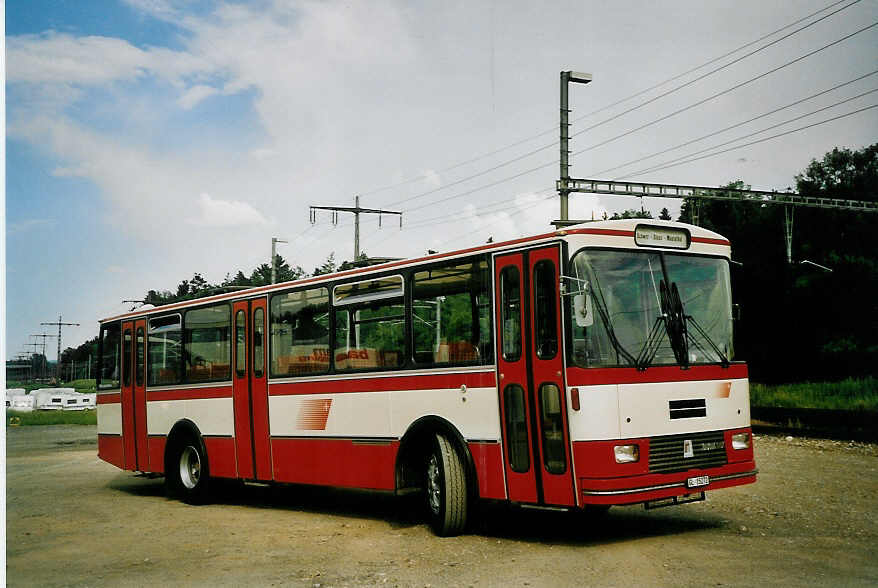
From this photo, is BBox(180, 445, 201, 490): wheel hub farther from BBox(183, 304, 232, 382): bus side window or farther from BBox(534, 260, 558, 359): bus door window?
BBox(534, 260, 558, 359): bus door window

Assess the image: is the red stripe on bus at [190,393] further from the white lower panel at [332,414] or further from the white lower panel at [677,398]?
the white lower panel at [677,398]

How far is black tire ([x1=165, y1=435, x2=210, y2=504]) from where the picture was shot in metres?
14.9

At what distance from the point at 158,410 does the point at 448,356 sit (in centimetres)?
741

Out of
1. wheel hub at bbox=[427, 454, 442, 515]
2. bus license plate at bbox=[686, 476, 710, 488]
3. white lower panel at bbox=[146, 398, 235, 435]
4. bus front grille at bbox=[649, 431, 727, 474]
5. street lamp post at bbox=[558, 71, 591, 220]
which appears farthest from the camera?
street lamp post at bbox=[558, 71, 591, 220]

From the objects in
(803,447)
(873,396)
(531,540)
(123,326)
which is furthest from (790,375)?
(531,540)

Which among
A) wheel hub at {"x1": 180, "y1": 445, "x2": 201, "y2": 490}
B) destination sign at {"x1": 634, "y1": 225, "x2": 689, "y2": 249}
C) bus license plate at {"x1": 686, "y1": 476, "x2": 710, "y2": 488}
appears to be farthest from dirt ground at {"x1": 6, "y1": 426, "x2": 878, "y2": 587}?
destination sign at {"x1": 634, "y1": 225, "x2": 689, "y2": 249}

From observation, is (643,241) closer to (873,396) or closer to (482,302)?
(482,302)

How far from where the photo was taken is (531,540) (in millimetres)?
10000

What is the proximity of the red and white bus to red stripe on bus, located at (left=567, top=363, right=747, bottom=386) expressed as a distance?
15 mm

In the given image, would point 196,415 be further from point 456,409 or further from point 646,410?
point 646,410

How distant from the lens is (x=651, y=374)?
9.52 m

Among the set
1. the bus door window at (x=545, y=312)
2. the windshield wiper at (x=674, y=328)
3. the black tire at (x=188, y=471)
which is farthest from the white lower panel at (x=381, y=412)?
the black tire at (x=188, y=471)

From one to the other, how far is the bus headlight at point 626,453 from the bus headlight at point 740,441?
4.69 feet

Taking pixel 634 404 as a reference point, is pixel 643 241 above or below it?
above
